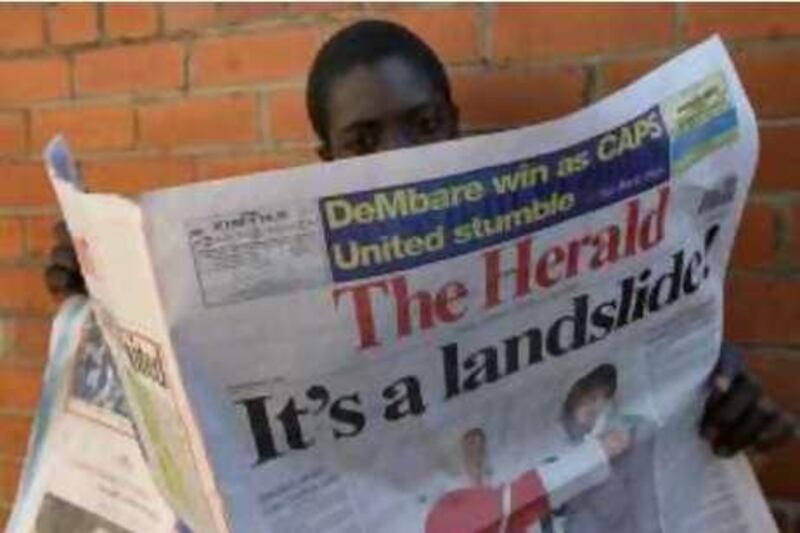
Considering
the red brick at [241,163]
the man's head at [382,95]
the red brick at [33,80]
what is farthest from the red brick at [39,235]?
the man's head at [382,95]

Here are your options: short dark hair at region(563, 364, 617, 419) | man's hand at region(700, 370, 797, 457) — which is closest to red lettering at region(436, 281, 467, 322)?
short dark hair at region(563, 364, 617, 419)

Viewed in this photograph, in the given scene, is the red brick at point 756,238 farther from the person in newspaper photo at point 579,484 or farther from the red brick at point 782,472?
the person in newspaper photo at point 579,484

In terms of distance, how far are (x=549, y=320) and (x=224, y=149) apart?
690 millimetres

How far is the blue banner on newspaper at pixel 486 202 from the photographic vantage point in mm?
797

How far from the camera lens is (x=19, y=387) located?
169 cm

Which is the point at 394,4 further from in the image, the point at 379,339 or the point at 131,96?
the point at 379,339

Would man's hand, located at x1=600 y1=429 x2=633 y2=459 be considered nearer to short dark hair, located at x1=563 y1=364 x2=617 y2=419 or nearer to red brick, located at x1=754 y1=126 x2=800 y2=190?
short dark hair, located at x1=563 y1=364 x2=617 y2=419

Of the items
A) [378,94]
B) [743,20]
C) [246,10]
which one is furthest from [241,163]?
[743,20]

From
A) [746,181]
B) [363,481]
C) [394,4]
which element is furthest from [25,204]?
[746,181]

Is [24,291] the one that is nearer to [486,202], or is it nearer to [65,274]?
[65,274]

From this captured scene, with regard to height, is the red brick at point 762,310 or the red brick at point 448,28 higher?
the red brick at point 448,28

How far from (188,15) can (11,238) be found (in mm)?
451

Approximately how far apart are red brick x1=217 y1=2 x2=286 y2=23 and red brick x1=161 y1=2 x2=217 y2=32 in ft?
0.05

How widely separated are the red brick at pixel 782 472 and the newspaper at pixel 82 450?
1.95ft
